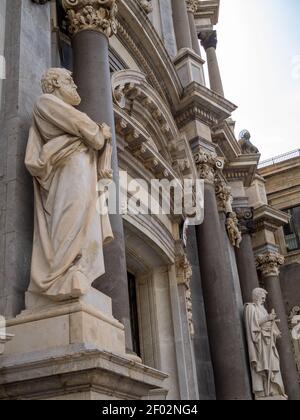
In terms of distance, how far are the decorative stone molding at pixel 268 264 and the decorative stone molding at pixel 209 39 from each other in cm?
769

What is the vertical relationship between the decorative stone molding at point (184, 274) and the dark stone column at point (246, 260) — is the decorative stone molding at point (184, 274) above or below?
below

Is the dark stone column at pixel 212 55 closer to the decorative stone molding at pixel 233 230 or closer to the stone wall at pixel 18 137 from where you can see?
the decorative stone molding at pixel 233 230

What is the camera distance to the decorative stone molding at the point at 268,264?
19.4 meters

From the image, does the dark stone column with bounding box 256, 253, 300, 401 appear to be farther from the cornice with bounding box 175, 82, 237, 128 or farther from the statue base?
the statue base

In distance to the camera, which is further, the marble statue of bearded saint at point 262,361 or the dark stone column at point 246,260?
the dark stone column at point 246,260

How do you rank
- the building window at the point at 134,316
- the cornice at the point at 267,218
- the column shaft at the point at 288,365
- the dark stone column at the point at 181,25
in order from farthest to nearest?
1. the cornice at the point at 267,218
2. the column shaft at the point at 288,365
3. the dark stone column at the point at 181,25
4. the building window at the point at 134,316

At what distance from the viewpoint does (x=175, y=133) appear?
13.2m

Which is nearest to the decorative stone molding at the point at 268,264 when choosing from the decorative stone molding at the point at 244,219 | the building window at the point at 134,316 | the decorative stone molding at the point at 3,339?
the decorative stone molding at the point at 244,219

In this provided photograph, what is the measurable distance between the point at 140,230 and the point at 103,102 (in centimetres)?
306

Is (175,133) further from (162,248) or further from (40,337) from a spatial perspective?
(40,337)

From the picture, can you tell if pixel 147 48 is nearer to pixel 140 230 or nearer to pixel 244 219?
pixel 140 230

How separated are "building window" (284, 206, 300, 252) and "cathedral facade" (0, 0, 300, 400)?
510 cm

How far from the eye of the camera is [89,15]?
328 inches

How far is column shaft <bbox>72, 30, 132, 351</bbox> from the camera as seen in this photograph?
21.2 feet
